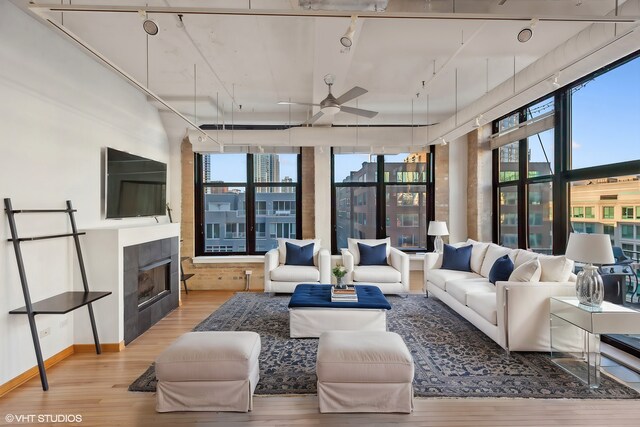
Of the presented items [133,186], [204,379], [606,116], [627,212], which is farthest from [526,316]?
[133,186]

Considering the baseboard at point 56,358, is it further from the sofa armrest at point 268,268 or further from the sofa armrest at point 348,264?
the sofa armrest at point 348,264

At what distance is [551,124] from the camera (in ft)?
15.2

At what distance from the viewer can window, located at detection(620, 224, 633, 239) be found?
3.61 meters

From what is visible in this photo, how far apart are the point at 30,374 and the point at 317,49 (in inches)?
161

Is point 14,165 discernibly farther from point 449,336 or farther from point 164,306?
point 449,336

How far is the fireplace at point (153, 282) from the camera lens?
4.24m

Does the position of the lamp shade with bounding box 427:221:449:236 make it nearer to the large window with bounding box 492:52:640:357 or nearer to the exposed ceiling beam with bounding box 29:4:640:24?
the large window with bounding box 492:52:640:357

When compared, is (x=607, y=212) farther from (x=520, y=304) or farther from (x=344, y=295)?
(x=344, y=295)

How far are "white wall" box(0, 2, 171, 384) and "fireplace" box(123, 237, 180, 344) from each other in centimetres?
54

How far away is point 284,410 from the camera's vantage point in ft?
8.02

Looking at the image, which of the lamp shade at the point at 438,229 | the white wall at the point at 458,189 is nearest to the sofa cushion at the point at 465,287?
the lamp shade at the point at 438,229

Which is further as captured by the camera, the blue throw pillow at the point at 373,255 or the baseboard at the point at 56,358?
the blue throw pillow at the point at 373,255

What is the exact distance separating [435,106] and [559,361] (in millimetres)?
4382

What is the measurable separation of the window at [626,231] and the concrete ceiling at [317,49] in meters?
2.19
